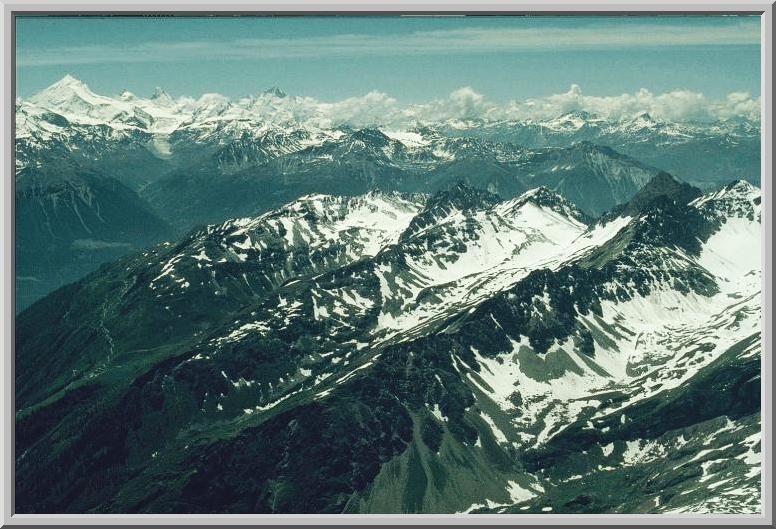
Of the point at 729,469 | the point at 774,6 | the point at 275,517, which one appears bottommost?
the point at 729,469

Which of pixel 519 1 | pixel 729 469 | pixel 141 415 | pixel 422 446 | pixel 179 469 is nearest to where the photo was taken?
pixel 519 1

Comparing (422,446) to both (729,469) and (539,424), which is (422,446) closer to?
(539,424)

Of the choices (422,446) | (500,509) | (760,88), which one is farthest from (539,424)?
(760,88)

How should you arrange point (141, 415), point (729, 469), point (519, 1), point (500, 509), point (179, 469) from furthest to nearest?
point (141, 415) < point (179, 469) < point (500, 509) < point (729, 469) < point (519, 1)

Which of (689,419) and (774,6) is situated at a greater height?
(774,6)

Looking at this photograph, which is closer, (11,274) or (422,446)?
(11,274)

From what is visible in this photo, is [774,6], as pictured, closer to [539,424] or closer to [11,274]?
[11,274]
